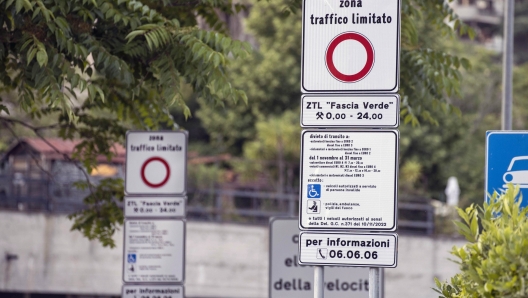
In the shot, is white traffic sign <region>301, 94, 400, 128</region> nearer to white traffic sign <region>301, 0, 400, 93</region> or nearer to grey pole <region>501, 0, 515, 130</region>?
white traffic sign <region>301, 0, 400, 93</region>

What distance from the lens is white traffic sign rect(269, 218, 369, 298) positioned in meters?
6.99

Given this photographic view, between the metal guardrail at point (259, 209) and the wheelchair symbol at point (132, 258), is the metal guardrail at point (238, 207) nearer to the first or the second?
the metal guardrail at point (259, 209)

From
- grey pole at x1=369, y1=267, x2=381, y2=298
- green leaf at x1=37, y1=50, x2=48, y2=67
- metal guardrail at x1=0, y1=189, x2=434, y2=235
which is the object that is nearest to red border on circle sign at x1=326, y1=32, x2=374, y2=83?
grey pole at x1=369, y1=267, x2=381, y2=298

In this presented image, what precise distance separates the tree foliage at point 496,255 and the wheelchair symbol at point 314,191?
0.67 meters

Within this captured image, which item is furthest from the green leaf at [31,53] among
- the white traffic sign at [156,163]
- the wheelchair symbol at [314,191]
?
the wheelchair symbol at [314,191]

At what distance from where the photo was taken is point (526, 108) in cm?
3394

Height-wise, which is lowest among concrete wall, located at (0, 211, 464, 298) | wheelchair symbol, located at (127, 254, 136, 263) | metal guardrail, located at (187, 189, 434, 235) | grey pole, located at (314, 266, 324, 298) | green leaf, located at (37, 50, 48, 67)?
concrete wall, located at (0, 211, 464, 298)

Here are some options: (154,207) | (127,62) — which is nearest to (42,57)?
(127,62)

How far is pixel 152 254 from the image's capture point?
22.1ft

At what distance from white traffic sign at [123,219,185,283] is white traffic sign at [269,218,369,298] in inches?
32.9

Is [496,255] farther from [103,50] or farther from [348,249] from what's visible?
[103,50]

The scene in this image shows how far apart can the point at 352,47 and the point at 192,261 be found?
17.9 meters

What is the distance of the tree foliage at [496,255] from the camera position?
322 centimetres

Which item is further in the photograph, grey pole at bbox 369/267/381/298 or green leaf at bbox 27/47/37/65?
green leaf at bbox 27/47/37/65
